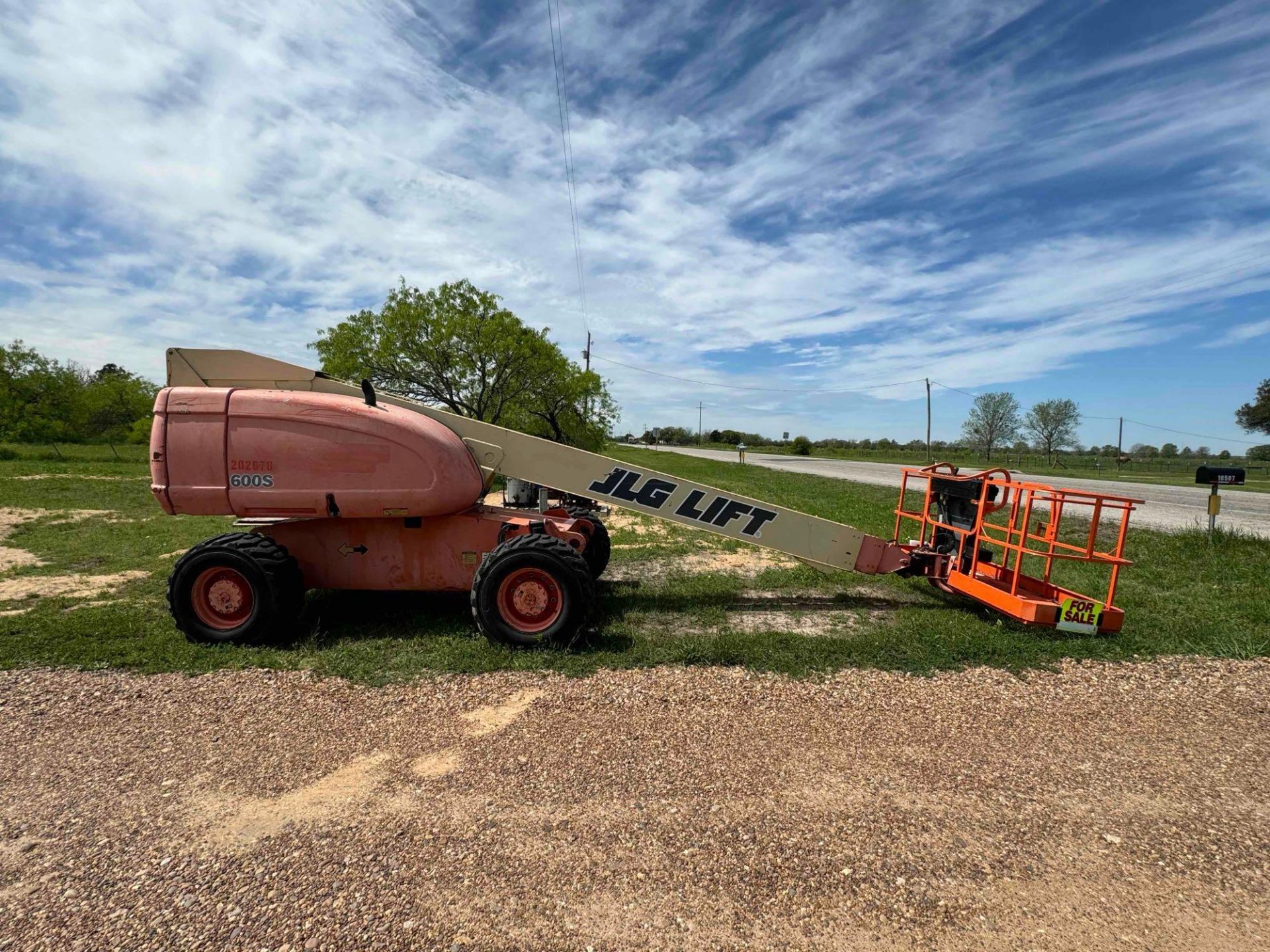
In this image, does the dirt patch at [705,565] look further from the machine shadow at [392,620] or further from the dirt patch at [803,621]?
the dirt patch at [803,621]

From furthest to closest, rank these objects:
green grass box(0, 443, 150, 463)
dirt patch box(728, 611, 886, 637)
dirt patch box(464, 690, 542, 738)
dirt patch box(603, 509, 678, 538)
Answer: green grass box(0, 443, 150, 463) → dirt patch box(603, 509, 678, 538) → dirt patch box(728, 611, 886, 637) → dirt patch box(464, 690, 542, 738)

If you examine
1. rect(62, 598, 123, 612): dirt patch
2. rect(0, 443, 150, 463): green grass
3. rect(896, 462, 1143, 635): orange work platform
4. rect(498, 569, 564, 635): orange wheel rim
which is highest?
rect(896, 462, 1143, 635): orange work platform

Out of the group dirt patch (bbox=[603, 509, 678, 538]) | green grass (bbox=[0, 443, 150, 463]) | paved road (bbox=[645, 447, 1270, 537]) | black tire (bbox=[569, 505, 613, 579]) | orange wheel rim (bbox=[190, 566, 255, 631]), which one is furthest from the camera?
green grass (bbox=[0, 443, 150, 463])

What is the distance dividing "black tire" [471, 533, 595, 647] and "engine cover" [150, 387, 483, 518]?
0.95 metres

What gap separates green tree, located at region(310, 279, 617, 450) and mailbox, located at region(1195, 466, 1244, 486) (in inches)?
661

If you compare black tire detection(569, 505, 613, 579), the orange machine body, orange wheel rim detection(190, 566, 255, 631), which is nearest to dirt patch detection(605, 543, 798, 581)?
black tire detection(569, 505, 613, 579)

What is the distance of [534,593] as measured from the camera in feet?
17.4

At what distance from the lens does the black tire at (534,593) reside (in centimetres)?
519

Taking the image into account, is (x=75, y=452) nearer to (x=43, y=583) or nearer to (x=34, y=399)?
(x=34, y=399)

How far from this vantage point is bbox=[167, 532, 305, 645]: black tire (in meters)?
5.17

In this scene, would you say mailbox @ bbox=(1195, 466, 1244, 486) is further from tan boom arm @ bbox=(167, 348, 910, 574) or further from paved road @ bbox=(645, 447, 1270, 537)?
tan boom arm @ bbox=(167, 348, 910, 574)

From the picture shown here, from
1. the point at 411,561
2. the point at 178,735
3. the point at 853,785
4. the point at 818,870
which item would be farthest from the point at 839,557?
the point at 178,735

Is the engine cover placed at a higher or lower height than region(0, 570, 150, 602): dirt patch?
higher

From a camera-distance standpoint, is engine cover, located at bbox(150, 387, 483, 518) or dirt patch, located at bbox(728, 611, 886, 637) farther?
dirt patch, located at bbox(728, 611, 886, 637)
